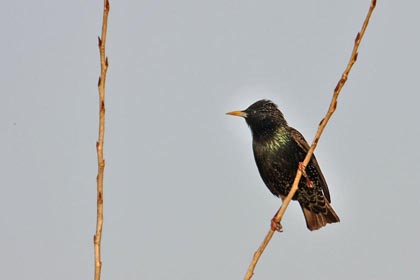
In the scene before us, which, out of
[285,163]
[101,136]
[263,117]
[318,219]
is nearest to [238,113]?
[263,117]

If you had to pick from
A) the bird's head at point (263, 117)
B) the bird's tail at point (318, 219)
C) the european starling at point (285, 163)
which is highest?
the bird's head at point (263, 117)

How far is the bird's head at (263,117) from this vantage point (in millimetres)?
10016

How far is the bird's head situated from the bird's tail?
1355 millimetres

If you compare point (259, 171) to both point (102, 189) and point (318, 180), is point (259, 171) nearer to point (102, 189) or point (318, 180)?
point (318, 180)

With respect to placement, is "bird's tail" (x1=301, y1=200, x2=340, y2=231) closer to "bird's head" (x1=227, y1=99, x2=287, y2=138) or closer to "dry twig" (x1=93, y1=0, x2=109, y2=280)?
"bird's head" (x1=227, y1=99, x2=287, y2=138)

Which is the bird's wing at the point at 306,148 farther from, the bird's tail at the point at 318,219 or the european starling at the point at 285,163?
the bird's tail at the point at 318,219

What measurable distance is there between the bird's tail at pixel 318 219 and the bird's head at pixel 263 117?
136 cm

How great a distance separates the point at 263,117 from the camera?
403 inches

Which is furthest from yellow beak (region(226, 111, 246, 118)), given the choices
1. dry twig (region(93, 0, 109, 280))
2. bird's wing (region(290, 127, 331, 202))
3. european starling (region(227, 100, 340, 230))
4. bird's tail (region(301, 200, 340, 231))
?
dry twig (region(93, 0, 109, 280))

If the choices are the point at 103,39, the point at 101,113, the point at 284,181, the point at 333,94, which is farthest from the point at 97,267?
the point at 284,181

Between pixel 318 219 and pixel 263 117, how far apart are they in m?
1.81

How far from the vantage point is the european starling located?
9500 mm

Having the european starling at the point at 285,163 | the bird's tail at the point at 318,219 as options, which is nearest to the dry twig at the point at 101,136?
the european starling at the point at 285,163

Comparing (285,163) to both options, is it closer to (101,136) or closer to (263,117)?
(263,117)
